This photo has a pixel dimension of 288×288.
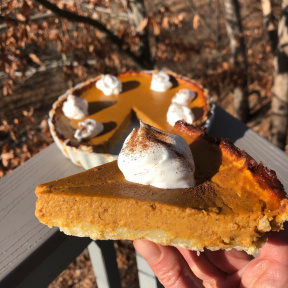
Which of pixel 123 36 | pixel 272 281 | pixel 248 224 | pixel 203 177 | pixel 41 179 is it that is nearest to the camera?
pixel 248 224

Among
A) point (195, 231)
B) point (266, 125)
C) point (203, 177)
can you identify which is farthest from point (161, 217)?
point (266, 125)

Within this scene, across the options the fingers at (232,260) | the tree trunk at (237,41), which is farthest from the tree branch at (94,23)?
the fingers at (232,260)

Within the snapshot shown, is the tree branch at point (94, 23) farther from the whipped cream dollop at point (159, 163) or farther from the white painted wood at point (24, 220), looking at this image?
the whipped cream dollop at point (159, 163)

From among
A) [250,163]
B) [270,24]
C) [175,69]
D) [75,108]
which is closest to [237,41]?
[270,24]

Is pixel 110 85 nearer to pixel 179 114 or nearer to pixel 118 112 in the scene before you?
pixel 118 112

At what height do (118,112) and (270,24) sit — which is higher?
(270,24)

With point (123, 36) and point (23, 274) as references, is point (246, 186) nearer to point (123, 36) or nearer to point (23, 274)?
point (23, 274)
